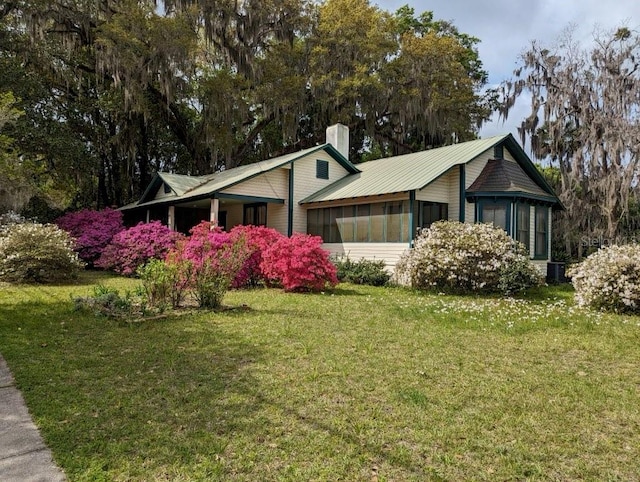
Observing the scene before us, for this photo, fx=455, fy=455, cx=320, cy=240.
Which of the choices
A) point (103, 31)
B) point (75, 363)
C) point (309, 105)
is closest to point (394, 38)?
point (309, 105)

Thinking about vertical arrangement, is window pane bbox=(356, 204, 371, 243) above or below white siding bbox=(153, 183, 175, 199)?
below

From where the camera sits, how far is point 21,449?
314cm

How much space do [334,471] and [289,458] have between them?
13.1 inches

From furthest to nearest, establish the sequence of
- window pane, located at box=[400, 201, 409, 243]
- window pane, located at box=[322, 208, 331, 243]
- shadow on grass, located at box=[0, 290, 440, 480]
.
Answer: window pane, located at box=[322, 208, 331, 243], window pane, located at box=[400, 201, 409, 243], shadow on grass, located at box=[0, 290, 440, 480]

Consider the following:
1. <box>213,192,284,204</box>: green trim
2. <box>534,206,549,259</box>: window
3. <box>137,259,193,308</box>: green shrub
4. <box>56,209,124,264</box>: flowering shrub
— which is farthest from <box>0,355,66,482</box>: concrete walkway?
<box>534,206,549,259</box>: window

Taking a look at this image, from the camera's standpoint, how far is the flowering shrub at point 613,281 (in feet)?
29.8

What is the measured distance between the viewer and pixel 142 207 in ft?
70.8

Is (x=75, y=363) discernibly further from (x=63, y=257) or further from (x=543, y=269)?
(x=543, y=269)

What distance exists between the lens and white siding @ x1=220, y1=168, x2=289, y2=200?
57.5 ft

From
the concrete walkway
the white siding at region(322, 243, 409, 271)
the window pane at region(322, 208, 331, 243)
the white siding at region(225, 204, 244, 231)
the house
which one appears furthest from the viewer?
the white siding at region(225, 204, 244, 231)

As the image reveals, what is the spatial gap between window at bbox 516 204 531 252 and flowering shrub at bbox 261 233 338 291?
705 cm

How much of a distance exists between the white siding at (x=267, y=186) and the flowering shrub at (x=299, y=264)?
577cm

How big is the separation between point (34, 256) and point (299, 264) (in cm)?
750

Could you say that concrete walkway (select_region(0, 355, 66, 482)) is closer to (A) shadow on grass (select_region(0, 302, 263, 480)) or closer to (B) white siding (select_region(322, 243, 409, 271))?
(A) shadow on grass (select_region(0, 302, 263, 480))
